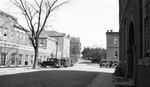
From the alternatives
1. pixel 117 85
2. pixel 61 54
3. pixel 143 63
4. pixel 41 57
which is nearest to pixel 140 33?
pixel 143 63

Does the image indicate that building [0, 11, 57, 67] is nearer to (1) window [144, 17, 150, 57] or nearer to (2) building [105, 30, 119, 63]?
(2) building [105, 30, 119, 63]

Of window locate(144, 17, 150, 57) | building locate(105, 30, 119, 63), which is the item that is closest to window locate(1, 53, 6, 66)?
window locate(144, 17, 150, 57)

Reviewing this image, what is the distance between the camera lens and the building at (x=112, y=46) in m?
62.4

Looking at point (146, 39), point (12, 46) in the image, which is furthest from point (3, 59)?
point (146, 39)

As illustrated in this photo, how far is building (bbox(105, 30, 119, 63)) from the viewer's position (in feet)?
205

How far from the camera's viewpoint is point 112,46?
62.5m

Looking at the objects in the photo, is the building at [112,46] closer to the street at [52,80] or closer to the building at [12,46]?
the building at [12,46]

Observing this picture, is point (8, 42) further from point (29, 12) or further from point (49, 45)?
point (49, 45)

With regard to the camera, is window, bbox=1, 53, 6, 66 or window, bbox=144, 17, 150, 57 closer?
window, bbox=144, 17, 150, 57

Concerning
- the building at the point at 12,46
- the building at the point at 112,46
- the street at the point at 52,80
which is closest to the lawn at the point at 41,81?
the street at the point at 52,80

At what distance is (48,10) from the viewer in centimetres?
4184

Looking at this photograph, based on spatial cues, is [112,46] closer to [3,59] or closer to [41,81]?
[3,59]

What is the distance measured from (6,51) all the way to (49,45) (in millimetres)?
30278

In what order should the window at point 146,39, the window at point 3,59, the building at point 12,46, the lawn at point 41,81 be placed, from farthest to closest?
the building at point 12,46 < the window at point 3,59 < the lawn at point 41,81 < the window at point 146,39
